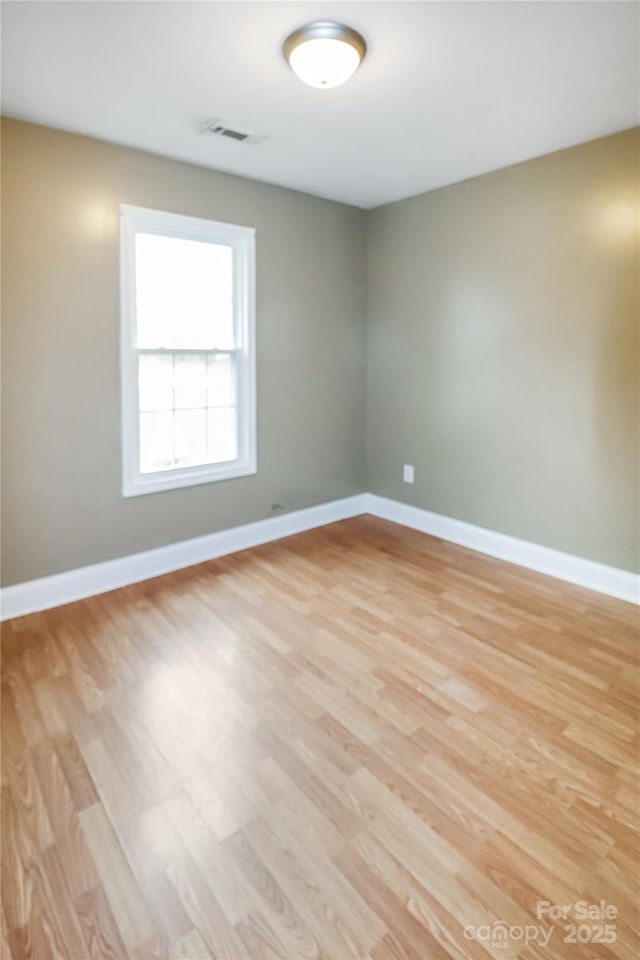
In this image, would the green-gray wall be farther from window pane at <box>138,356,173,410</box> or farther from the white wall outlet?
window pane at <box>138,356,173,410</box>

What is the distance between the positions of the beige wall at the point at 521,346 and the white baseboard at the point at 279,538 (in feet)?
0.29

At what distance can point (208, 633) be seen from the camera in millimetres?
2543

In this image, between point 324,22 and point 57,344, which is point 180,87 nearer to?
point 324,22

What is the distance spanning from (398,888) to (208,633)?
1.47 meters

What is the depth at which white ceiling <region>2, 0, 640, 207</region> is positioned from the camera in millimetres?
Answer: 1748

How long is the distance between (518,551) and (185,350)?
8.40ft

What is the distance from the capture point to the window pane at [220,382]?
344cm

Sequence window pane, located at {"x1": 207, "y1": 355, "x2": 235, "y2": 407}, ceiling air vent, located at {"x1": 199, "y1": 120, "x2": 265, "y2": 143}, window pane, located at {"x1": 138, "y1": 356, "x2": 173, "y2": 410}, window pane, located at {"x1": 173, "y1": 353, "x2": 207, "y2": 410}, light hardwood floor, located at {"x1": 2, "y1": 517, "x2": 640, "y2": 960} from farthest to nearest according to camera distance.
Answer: window pane, located at {"x1": 207, "y1": 355, "x2": 235, "y2": 407}, window pane, located at {"x1": 173, "y1": 353, "x2": 207, "y2": 410}, window pane, located at {"x1": 138, "y1": 356, "x2": 173, "y2": 410}, ceiling air vent, located at {"x1": 199, "y1": 120, "x2": 265, "y2": 143}, light hardwood floor, located at {"x1": 2, "y1": 517, "x2": 640, "y2": 960}

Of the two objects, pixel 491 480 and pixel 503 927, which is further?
pixel 491 480

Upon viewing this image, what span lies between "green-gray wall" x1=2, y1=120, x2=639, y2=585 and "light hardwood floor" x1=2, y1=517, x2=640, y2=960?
69 centimetres

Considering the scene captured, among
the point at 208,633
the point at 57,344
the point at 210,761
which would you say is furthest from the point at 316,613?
the point at 57,344

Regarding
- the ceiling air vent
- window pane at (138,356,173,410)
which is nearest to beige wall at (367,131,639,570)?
the ceiling air vent

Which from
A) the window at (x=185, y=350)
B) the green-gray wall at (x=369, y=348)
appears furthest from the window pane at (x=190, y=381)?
the green-gray wall at (x=369, y=348)

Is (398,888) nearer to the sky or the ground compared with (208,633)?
nearer to the ground
